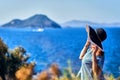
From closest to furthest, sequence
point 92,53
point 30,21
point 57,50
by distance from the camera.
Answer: point 92,53, point 57,50, point 30,21

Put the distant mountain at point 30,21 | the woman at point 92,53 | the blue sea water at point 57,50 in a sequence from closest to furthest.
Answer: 1. the woman at point 92,53
2. the blue sea water at point 57,50
3. the distant mountain at point 30,21

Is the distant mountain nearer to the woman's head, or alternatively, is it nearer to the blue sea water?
the blue sea water

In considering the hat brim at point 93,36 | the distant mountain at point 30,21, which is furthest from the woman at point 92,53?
the distant mountain at point 30,21

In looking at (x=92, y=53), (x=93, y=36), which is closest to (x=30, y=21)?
(x=93, y=36)

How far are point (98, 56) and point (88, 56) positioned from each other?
11 centimetres

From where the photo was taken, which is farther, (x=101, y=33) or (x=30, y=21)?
(x=30, y=21)

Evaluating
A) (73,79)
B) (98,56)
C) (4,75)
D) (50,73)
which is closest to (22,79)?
(50,73)

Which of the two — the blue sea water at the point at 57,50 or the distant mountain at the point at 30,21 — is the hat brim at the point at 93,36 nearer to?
the blue sea water at the point at 57,50

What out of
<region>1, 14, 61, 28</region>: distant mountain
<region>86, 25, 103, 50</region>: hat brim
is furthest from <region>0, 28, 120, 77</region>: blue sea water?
<region>1, 14, 61, 28</region>: distant mountain

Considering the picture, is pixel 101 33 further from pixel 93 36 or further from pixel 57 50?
pixel 57 50

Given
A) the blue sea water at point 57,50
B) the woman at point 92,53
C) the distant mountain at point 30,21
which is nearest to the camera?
the woman at point 92,53

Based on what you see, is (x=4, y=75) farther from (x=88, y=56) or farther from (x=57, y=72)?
(x=57, y=72)

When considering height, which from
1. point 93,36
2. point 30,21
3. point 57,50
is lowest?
point 30,21

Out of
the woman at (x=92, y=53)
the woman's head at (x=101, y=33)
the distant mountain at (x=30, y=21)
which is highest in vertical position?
the woman's head at (x=101, y=33)
